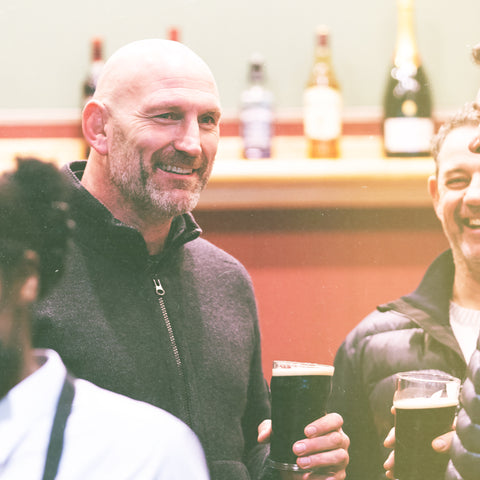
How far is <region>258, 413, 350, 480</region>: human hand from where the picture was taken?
97cm

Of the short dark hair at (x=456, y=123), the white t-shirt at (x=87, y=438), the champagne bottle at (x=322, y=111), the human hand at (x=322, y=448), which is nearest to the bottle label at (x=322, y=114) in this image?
the champagne bottle at (x=322, y=111)

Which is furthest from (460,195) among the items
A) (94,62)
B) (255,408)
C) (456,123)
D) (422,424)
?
(94,62)

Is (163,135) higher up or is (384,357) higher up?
(163,135)

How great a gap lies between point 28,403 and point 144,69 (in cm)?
49

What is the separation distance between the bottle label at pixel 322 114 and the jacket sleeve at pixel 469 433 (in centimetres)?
59

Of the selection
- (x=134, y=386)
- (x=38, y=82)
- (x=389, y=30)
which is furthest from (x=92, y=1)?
(x=134, y=386)

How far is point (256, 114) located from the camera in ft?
4.34

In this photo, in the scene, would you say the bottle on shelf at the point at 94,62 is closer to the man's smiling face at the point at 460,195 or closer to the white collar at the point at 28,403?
the white collar at the point at 28,403

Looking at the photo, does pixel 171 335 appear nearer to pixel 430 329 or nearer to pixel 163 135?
pixel 163 135

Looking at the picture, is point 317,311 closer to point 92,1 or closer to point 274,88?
point 274,88

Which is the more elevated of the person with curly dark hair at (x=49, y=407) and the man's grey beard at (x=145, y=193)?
the man's grey beard at (x=145, y=193)

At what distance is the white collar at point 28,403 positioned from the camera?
0.85 metres

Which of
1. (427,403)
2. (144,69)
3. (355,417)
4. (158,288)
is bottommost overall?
(355,417)

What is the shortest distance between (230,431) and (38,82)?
2.16ft
